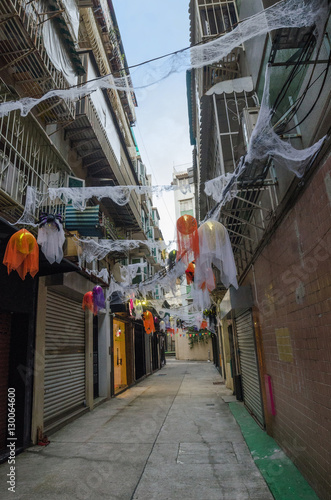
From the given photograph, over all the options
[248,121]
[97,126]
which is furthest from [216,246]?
[97,126]

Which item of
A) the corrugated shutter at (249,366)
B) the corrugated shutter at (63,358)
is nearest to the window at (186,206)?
the corrugated shutter at (249,366)

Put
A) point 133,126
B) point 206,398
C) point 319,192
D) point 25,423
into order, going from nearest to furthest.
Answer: point 319,192
point 25,423
point 206,398
point 133,126

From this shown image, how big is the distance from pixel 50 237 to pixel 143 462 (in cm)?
505

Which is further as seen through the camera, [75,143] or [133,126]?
[133,126]

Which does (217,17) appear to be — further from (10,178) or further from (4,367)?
(4,367)

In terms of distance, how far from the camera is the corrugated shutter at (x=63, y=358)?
8.60 meters

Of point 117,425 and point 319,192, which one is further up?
point 319,192

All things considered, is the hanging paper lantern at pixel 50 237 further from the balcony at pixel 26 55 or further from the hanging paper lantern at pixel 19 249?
the balcony at pixel 26 55

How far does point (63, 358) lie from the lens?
9625mm

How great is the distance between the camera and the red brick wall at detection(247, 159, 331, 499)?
12.7 feet

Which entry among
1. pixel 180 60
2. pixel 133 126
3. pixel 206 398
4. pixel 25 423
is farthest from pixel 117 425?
pixel 133 126

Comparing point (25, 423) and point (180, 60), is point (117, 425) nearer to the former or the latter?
point (25, 423)

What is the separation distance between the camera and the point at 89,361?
11.6 metres

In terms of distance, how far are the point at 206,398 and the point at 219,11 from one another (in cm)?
1482
